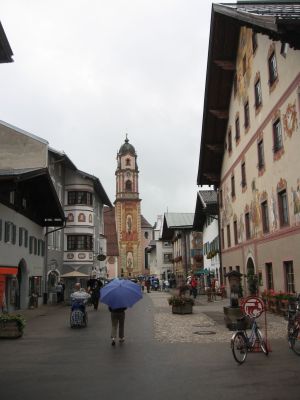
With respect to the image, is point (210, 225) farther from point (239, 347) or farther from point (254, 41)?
point (239, 347)

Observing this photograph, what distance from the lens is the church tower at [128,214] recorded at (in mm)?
104375

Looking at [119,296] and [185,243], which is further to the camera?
[185,243]

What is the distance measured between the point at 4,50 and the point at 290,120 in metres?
11.5

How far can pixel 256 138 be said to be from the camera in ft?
78.5

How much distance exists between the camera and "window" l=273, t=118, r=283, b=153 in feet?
66.9

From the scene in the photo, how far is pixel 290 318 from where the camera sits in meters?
11.1

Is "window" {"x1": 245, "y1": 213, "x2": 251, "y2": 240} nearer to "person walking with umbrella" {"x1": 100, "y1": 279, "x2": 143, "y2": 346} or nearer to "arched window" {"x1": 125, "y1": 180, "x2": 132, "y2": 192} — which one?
"person walking with umbrella" {"x1": 100, "y1": 279, "x2": 143, "y2": 346}

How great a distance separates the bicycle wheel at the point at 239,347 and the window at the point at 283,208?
1090cm

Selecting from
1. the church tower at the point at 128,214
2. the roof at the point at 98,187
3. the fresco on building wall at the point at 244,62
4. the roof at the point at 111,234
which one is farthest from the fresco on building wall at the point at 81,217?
the church tower at the point at 128,214

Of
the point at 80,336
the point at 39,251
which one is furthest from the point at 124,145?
the point at 80,336

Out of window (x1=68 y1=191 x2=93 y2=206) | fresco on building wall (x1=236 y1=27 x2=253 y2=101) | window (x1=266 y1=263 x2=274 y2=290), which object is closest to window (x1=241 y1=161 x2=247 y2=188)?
fresco on building wall (x1=236 y1=27 x2=253 y2=101)

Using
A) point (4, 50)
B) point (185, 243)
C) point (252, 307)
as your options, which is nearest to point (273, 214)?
point (252, 307)

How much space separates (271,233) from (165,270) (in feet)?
202

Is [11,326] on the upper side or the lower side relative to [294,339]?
upper
